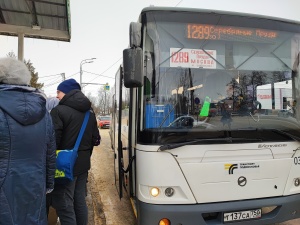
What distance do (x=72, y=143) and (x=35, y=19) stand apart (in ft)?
19.7

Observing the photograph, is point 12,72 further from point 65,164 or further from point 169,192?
point 169,192

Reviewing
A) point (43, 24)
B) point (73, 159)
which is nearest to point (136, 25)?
point (73, 159)

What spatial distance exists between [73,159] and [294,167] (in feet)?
8.81

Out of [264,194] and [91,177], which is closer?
[264,194]

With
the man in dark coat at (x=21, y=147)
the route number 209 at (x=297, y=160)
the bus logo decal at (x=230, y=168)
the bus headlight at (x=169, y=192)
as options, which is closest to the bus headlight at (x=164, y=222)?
the bus headlight at (x=169, y=192)

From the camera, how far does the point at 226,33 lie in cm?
333

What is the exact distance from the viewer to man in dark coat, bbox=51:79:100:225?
9.98 feet

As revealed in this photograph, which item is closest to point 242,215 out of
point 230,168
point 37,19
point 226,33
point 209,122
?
point 230,168

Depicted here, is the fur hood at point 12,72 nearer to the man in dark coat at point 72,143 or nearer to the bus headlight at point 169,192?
the man in dark coat at point 72,143

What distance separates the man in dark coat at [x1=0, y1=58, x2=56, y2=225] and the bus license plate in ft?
6.46

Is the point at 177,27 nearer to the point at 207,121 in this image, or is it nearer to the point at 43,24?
the point at 207,121

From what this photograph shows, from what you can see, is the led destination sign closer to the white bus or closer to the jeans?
the white bus

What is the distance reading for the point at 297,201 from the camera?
135 inches

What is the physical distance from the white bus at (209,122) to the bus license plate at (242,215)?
0.4 inches
